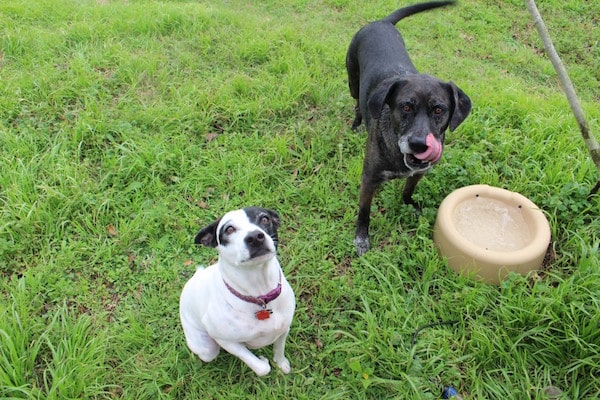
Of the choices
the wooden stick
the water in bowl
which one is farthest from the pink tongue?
the wooden stick

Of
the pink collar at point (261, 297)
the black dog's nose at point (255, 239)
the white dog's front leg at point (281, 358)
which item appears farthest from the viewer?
the white dog's front leg at point (281, 358)

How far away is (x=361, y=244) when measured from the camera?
3297 millimetres

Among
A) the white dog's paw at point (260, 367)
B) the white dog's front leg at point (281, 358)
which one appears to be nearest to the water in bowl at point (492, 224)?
the white dog's front leg at point (281, 358)

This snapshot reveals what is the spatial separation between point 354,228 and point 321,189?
450 mm

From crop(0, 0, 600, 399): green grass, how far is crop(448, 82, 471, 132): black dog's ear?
0.76 metres

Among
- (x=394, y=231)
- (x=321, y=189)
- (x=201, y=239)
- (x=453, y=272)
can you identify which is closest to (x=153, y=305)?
(x=201, y=239)

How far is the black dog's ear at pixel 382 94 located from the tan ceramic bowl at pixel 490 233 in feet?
2.80

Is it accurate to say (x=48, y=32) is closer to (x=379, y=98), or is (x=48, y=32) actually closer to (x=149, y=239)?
(x=149, y=239)

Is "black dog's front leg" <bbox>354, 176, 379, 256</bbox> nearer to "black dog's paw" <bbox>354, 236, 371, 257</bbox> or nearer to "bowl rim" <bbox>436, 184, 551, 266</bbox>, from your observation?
"black dog's paw" <bbox>354, 236, 371, 257</bbox>

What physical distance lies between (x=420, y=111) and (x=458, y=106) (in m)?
0.32

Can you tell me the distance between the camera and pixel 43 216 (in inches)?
130

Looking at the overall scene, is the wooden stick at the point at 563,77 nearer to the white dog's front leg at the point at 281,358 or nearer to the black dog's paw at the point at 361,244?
the black dog's paw at the point at 361,244

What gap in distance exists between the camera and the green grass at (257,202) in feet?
8.38

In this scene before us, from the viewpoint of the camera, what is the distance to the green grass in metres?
2.55
